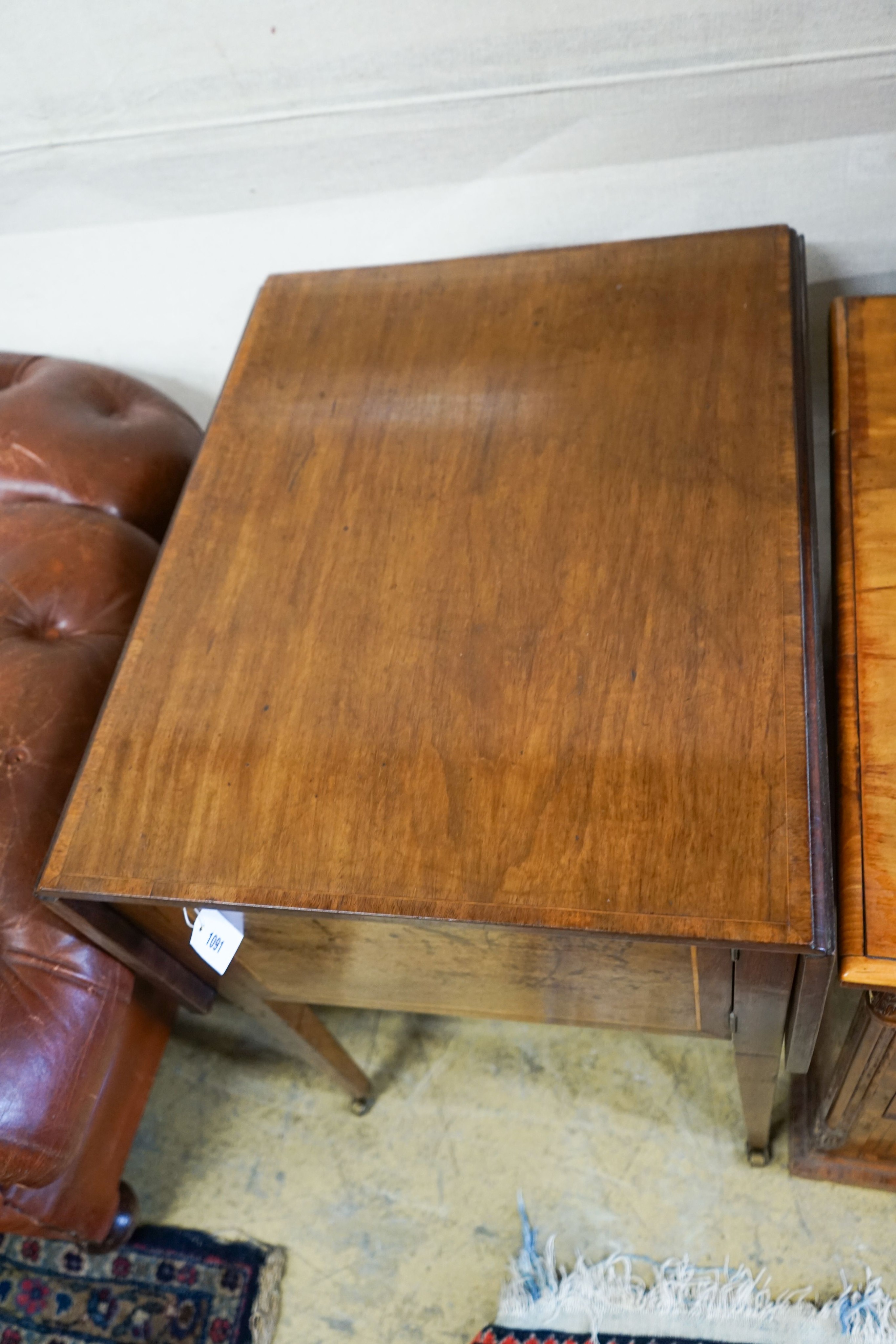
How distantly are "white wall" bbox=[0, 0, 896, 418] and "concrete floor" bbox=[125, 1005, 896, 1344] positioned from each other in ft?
2.76

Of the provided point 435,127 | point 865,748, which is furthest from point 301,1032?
point 435,127

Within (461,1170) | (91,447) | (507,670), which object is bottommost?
(461,1170)

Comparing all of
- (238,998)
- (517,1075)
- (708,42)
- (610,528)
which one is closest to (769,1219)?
(517,1075)

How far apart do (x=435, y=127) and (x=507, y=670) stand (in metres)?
0.52

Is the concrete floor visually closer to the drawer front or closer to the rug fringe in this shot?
the rug fringe

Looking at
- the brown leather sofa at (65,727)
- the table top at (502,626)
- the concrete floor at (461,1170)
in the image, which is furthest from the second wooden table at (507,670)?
the concrete floor at (461,1170)

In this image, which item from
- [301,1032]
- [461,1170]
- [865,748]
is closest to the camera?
[865,748]

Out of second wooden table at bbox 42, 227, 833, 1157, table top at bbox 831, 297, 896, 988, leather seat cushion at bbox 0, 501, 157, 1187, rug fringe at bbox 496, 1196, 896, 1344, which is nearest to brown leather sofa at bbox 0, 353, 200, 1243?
leather seat cushion at bbox 0, 501, 157, 1187

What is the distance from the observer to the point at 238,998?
0.88 m

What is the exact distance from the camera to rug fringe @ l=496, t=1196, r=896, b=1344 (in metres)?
0.91

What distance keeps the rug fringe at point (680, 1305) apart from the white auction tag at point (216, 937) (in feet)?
1.76

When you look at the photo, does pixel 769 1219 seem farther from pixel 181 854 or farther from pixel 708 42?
pixel 708 42

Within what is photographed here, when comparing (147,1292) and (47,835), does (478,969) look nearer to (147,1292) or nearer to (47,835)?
(47,835)

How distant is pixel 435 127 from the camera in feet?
2.87
